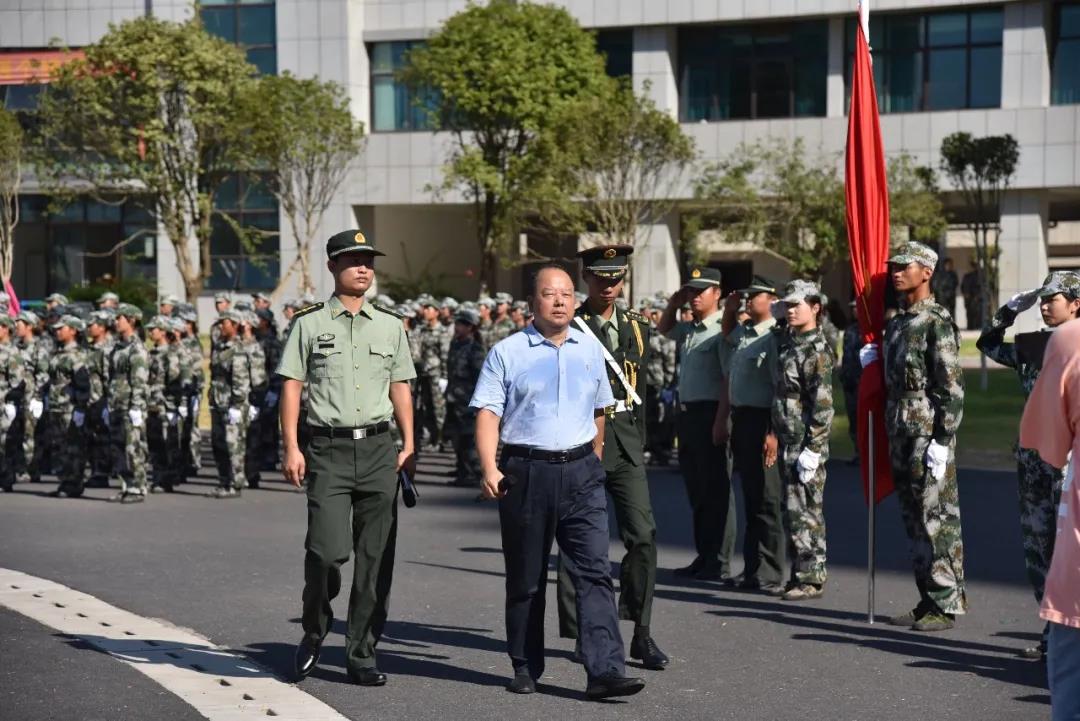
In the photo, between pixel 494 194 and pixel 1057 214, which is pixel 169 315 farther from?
pixel 1057 214

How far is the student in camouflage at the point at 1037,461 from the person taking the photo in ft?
27.6

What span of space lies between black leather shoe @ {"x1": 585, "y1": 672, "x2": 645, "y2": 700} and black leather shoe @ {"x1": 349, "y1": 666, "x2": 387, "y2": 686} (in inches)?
41.5

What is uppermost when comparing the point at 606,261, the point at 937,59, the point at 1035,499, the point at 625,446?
the point at 937,59

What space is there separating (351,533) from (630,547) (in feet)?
4.82

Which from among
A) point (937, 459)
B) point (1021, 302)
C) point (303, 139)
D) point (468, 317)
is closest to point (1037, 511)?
point (937, 459)

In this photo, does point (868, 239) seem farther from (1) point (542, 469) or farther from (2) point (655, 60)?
(2) point (655, 60)

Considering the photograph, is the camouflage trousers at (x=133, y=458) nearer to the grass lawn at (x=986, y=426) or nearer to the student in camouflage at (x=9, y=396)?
the student in camouflage at (x=9, y=396)

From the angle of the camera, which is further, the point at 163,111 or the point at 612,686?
the point at 163,111

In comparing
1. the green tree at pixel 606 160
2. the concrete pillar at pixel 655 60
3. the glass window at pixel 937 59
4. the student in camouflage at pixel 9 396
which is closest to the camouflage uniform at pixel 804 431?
the student in camouflage at pixel 9 396

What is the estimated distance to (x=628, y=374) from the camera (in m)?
9.25

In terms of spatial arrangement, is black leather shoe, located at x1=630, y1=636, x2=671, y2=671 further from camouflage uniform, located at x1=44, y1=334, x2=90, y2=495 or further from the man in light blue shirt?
camouflage uniform, located at x1=44, y1=334, x2=90, y2=495

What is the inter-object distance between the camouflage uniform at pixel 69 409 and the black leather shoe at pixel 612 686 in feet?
35.5

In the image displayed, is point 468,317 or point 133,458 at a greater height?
point 468,317

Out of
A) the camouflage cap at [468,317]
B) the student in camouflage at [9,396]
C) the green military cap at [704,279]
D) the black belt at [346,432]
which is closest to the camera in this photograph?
the black belt at [346,432]
